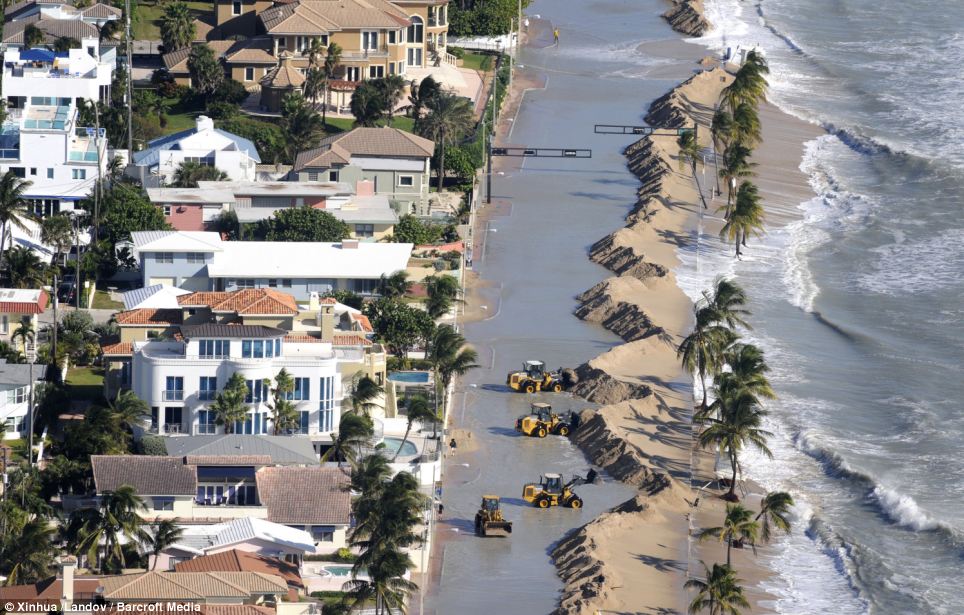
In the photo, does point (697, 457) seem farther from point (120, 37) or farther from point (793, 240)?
point (120, 37)

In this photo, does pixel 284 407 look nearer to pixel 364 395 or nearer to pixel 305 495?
pixel 364 395

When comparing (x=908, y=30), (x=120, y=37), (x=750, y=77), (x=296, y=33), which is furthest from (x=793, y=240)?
(x=908, y=30)

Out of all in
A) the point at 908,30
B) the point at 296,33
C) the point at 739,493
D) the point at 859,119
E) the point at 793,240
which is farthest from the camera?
the point at 908,30

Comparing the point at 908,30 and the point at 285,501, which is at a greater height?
the point at 908,30

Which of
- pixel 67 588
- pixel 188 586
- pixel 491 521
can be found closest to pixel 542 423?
pixel 491 521

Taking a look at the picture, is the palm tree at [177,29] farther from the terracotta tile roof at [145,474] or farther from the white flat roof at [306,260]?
the terracotta tile roof at [145,474]

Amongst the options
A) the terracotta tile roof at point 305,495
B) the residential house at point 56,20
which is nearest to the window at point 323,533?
the terracotta tile roof at point 305,495
